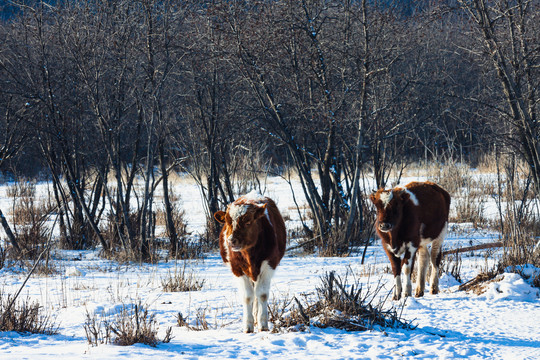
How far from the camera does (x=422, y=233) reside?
6.69m

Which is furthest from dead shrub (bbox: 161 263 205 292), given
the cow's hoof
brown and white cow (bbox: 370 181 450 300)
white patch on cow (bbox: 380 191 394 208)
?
white patch on cow (bbox: 380 191 394 208)

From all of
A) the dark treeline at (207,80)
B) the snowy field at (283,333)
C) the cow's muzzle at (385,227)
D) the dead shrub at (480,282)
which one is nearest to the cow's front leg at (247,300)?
the snowy field at (283,333)

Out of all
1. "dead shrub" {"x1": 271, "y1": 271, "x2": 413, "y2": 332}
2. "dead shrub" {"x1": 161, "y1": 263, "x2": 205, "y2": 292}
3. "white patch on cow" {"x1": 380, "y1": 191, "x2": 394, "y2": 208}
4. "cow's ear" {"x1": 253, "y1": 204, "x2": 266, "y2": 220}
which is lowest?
"dead shrub" {"x1": 271, "y1": 271, "x2": 413, "y2": 332}

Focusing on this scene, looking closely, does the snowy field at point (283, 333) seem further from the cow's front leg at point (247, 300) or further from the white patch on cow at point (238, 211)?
the white patch on cow at point (238, 211)

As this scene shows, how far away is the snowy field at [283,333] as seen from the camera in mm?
4566

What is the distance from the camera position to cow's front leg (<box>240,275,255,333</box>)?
5375 millimetres

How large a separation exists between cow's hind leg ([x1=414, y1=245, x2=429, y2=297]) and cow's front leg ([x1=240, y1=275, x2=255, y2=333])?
2180mm

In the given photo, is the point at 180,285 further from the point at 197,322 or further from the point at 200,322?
the point at 197,322

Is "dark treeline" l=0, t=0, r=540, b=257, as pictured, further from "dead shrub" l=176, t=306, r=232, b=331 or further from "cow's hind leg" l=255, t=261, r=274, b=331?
"cow's hind leg" l=255, t=261, r=274, b=331

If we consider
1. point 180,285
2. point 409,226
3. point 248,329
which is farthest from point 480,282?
point 180,285

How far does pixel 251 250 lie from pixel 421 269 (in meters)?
2.51

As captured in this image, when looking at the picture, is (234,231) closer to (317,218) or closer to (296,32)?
(317,218)

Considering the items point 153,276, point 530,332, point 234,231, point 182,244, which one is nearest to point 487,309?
point 530,332

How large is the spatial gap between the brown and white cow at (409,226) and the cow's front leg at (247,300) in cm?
163
